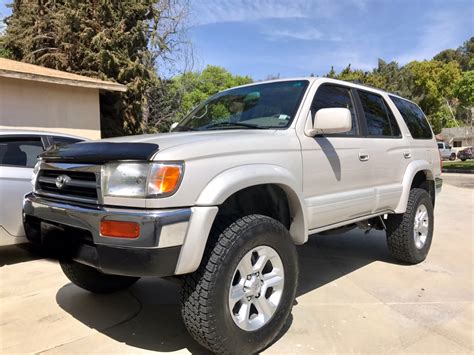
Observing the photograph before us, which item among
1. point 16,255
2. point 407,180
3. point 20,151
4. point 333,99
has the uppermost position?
point 333,99

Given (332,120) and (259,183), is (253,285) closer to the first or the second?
(259,183)

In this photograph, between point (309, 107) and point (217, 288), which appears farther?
point (309, 107)

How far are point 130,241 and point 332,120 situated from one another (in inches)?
70.0

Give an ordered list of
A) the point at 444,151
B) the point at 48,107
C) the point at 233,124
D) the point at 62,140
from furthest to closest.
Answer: the point at 444,151 < the point at 48,107 < the point at 62,140 < the point at 233,124

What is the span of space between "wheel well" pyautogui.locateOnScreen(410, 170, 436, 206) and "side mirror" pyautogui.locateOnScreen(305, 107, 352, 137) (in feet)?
7.81

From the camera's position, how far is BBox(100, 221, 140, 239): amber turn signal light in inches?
91.0

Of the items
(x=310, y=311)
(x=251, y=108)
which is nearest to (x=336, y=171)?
(x=251, y=108)

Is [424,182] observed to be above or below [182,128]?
below

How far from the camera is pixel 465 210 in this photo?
9430 millimetres

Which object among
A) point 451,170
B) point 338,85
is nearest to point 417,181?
point 338,85

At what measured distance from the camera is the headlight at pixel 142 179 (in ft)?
7.82

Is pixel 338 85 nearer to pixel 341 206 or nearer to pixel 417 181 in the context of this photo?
pixel 341 206

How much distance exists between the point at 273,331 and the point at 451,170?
27854 mm

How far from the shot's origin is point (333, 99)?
13.0 ft
